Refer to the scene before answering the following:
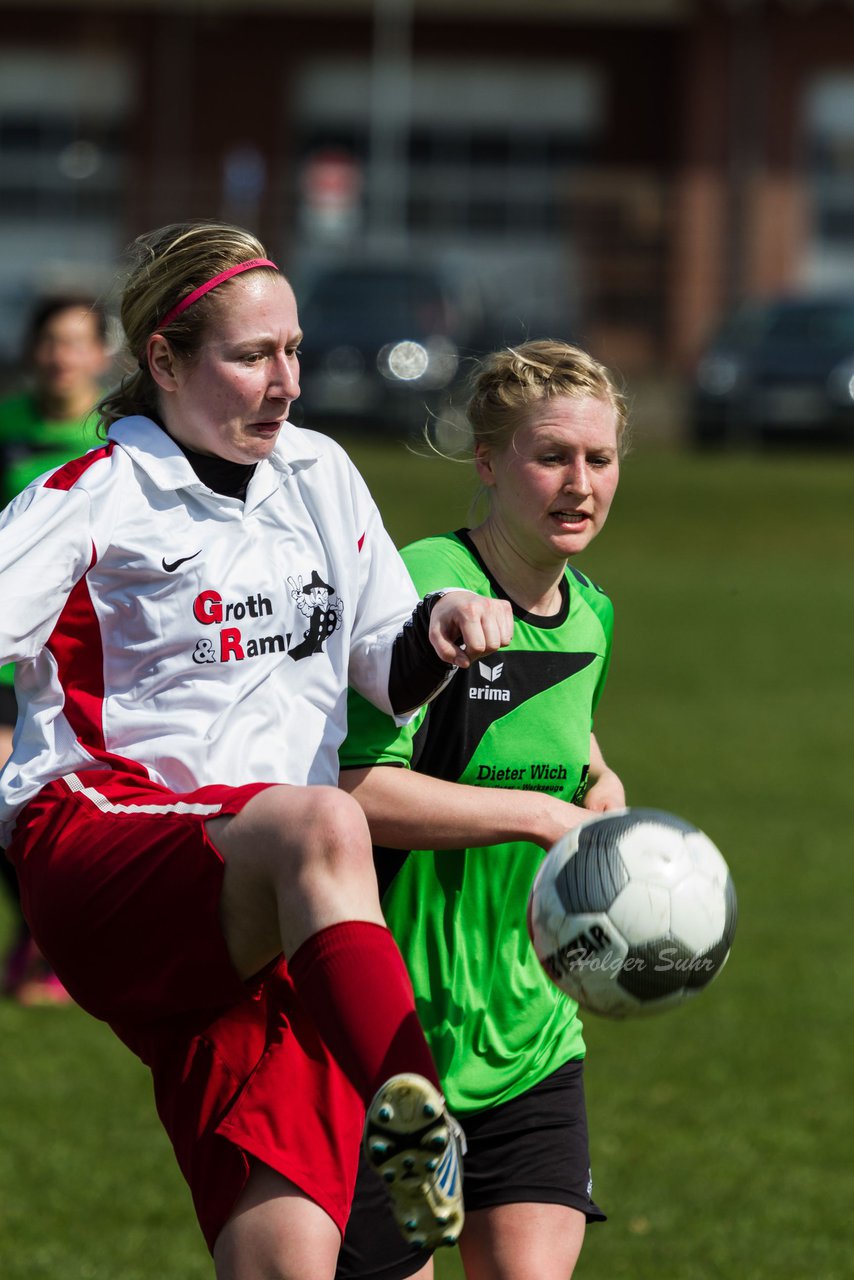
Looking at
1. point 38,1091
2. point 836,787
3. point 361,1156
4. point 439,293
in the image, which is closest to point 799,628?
point 836,787

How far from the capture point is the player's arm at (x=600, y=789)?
3498mm

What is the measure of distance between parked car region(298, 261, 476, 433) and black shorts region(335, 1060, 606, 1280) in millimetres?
18745

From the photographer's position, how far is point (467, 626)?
9.81 ft

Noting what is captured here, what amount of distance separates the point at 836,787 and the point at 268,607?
26.4ft

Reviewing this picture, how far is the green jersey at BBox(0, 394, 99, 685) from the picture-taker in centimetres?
665

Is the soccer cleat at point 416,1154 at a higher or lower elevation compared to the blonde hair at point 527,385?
lower

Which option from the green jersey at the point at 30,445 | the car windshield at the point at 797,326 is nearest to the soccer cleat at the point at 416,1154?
the green jersey at the point at 30,445

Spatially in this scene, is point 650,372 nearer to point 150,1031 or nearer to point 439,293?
point 439,293

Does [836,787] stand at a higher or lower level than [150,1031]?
lower

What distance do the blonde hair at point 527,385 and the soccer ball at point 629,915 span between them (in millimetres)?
723

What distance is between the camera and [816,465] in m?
22.3

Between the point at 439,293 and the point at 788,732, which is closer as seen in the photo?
the point at 788,732

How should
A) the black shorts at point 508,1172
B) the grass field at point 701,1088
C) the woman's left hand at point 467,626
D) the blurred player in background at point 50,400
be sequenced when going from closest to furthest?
1. the woman's left hand at point 467,626
2. the black shorts at point 508,1172
3. the grass field at point 701,1088
4. the blurred player in background at point 50,400

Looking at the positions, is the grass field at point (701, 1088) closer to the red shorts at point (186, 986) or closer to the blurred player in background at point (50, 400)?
the blurred player in background at point (50, 400)
